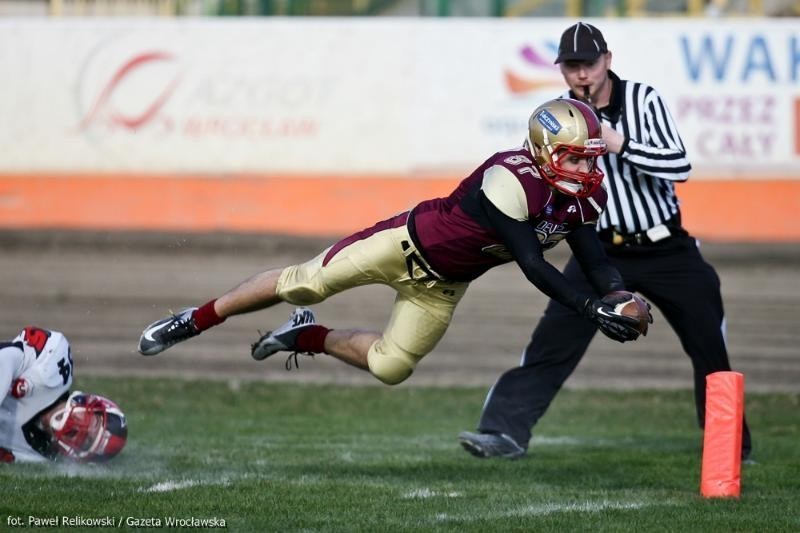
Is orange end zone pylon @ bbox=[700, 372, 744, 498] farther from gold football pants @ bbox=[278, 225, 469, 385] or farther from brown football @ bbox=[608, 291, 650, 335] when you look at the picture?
gold football pants @ bbox=[278, 225, 469, 385]

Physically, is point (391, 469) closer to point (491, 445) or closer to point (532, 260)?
point (491, 445)

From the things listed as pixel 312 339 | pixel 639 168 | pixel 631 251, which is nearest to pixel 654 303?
pixel 631 251

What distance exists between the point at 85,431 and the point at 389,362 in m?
1.67

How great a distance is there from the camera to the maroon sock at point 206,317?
6.90 m

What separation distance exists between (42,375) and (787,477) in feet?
12.6

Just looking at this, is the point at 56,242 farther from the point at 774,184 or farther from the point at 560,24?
the point at 774,184

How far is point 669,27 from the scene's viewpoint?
17672mm

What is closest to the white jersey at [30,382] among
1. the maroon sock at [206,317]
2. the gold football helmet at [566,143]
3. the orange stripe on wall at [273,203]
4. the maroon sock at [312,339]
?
the maroon sock at [206,317]

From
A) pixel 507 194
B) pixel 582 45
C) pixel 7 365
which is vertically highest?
pixel 582 45

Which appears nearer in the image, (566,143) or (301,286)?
(566,143)

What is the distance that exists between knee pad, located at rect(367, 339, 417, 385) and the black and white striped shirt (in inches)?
57.1

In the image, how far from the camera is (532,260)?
237 inches

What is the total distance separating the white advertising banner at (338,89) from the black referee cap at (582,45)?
10.4m

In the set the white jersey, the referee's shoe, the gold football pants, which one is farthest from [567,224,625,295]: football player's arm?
the white jersey
